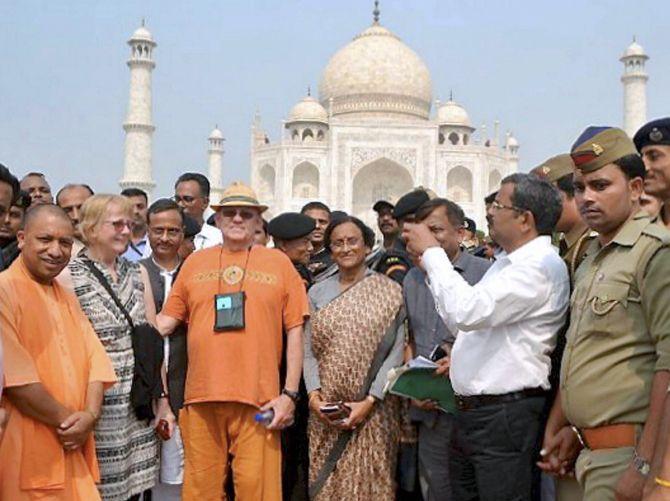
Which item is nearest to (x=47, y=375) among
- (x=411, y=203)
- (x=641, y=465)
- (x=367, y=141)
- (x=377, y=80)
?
(x=641, y=465)

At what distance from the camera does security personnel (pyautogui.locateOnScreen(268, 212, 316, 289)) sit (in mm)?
4129

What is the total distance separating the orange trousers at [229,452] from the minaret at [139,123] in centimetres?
2507

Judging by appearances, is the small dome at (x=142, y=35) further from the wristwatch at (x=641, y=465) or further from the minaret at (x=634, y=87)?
the wristwatch at (x=641, y=465)

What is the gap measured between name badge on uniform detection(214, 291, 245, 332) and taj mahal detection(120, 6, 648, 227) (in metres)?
23.9

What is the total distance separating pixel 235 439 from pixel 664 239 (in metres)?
1.89

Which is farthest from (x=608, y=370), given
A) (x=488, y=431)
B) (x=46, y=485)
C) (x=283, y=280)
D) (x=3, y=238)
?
(x=3, y=238)

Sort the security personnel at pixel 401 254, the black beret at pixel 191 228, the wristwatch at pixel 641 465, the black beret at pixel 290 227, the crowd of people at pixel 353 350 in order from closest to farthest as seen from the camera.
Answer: the wristwatch at pixel 641 465
the crowd of people at pixel 353 350
the security personnel at pixel 401 254
the black beret at pixel 290 227
the black beret at pixel 191 228

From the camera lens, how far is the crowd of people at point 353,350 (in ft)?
7.04

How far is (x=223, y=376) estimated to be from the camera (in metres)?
3.13

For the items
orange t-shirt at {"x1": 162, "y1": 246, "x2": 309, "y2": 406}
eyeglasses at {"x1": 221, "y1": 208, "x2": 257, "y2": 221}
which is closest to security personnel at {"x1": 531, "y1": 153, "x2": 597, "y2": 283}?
orange t-shirt at {"x1": 162, "y1": 246, "x2": 309, "y2": 406}

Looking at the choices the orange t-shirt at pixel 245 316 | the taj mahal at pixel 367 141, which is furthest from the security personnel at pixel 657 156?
the taj mahal at pixel 367 141

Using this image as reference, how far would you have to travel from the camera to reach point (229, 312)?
317 centimetres

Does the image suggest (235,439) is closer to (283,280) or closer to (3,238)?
(283,280)

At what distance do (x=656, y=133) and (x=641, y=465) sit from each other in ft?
3.41
